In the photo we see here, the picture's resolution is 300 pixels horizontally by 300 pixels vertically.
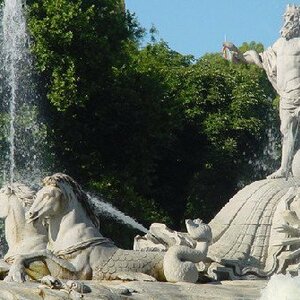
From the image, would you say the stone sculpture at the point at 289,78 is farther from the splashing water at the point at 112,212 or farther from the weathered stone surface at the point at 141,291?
the splashing water at the point at 112,212

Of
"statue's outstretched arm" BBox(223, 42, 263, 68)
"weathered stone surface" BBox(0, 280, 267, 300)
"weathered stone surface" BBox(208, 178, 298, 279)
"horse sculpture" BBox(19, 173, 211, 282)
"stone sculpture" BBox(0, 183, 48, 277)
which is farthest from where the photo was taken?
"statue's outstretched arm" BBox(223, 42, 263, 68)

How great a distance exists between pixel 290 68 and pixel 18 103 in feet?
40.6

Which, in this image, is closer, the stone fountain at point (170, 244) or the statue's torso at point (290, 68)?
the stone fountain at point (170, 244)

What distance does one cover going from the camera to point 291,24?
17.0 metres

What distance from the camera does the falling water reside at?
27344 mm

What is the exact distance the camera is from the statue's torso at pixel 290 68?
16.9m

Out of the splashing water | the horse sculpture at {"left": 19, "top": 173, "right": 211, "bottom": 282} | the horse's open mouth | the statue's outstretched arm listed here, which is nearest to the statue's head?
the statue's outstretched arm

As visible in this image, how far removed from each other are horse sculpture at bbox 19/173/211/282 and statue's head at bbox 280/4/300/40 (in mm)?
4535

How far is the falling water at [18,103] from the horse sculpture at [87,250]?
502 inches

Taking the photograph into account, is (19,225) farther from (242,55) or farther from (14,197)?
(242,55)

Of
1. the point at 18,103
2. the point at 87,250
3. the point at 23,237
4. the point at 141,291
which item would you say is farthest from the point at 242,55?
the point at 18,103

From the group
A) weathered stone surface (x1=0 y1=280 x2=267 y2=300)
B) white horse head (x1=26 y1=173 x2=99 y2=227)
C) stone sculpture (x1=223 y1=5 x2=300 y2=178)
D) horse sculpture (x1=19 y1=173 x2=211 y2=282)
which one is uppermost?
stone sculpture (x1=223 y1=5 x2=300 y2=178)

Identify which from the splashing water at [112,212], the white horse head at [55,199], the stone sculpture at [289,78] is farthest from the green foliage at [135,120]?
the white horse head at [55,199]

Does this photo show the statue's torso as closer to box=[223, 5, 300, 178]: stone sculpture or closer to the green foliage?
box=[223, 5, 300, 178]: stone sculpture
